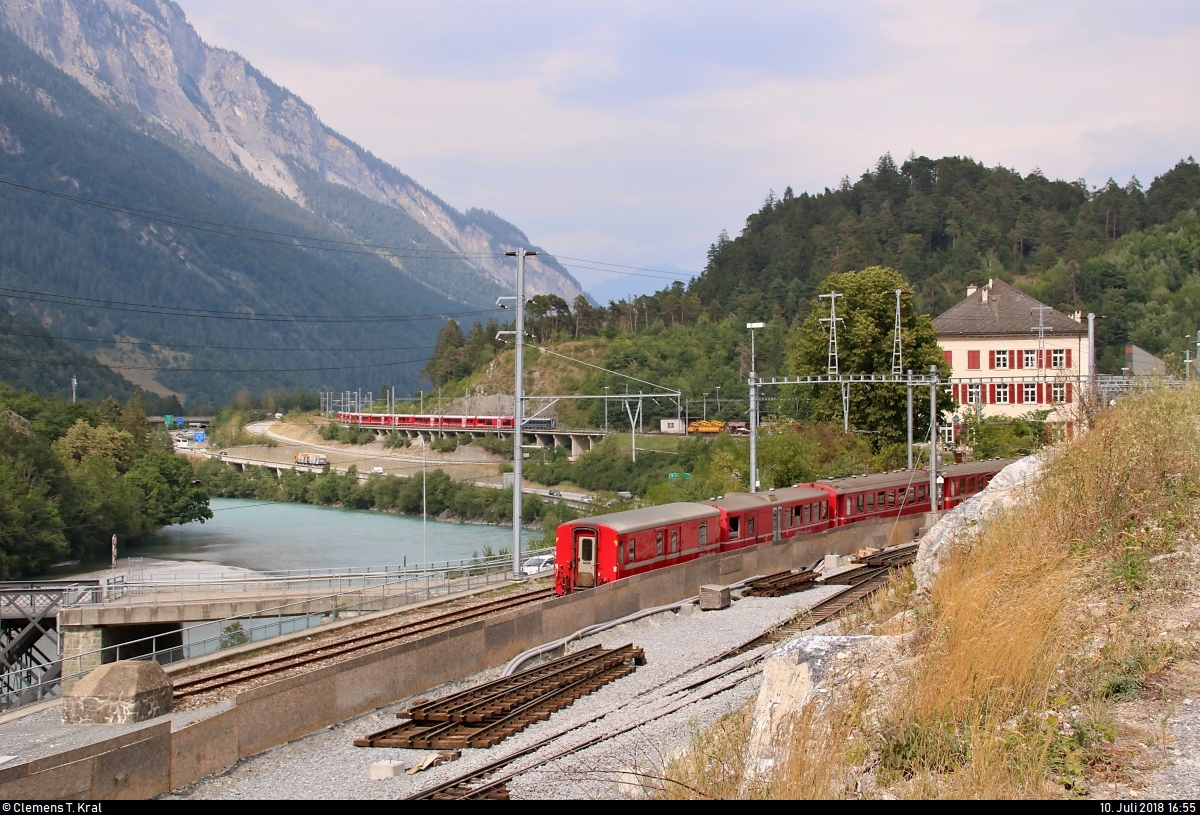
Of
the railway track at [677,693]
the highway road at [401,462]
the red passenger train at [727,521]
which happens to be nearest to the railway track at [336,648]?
the red passenger train at [727,521]

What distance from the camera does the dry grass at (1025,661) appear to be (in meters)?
7.02

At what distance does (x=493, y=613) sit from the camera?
23.6m

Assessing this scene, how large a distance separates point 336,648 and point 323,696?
17.1ft

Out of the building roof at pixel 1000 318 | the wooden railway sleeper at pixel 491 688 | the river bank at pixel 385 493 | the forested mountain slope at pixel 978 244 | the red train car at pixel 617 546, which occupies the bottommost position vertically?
the river bank at pixel 385 493

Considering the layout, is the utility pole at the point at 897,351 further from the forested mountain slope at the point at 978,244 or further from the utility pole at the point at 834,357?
the forested mountain slope at the point at 978,244

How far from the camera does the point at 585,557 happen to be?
24406mm

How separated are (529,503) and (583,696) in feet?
248

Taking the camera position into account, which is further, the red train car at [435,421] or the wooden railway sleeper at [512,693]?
the red train car at [435,421]

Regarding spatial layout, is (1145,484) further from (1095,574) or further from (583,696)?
(583,696)

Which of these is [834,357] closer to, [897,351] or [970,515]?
[897,351]

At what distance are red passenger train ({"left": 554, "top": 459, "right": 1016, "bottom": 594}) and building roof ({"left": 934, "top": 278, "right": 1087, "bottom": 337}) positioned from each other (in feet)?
97.2

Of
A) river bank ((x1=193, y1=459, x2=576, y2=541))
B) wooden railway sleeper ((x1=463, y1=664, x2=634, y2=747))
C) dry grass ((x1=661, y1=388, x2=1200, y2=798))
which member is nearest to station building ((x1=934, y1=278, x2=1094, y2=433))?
river bank ((x1=193, y1=459, x2=576, y2=541))

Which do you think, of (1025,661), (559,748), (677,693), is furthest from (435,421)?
(1025,661)

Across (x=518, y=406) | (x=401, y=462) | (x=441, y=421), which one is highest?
(x=518, y=406)
